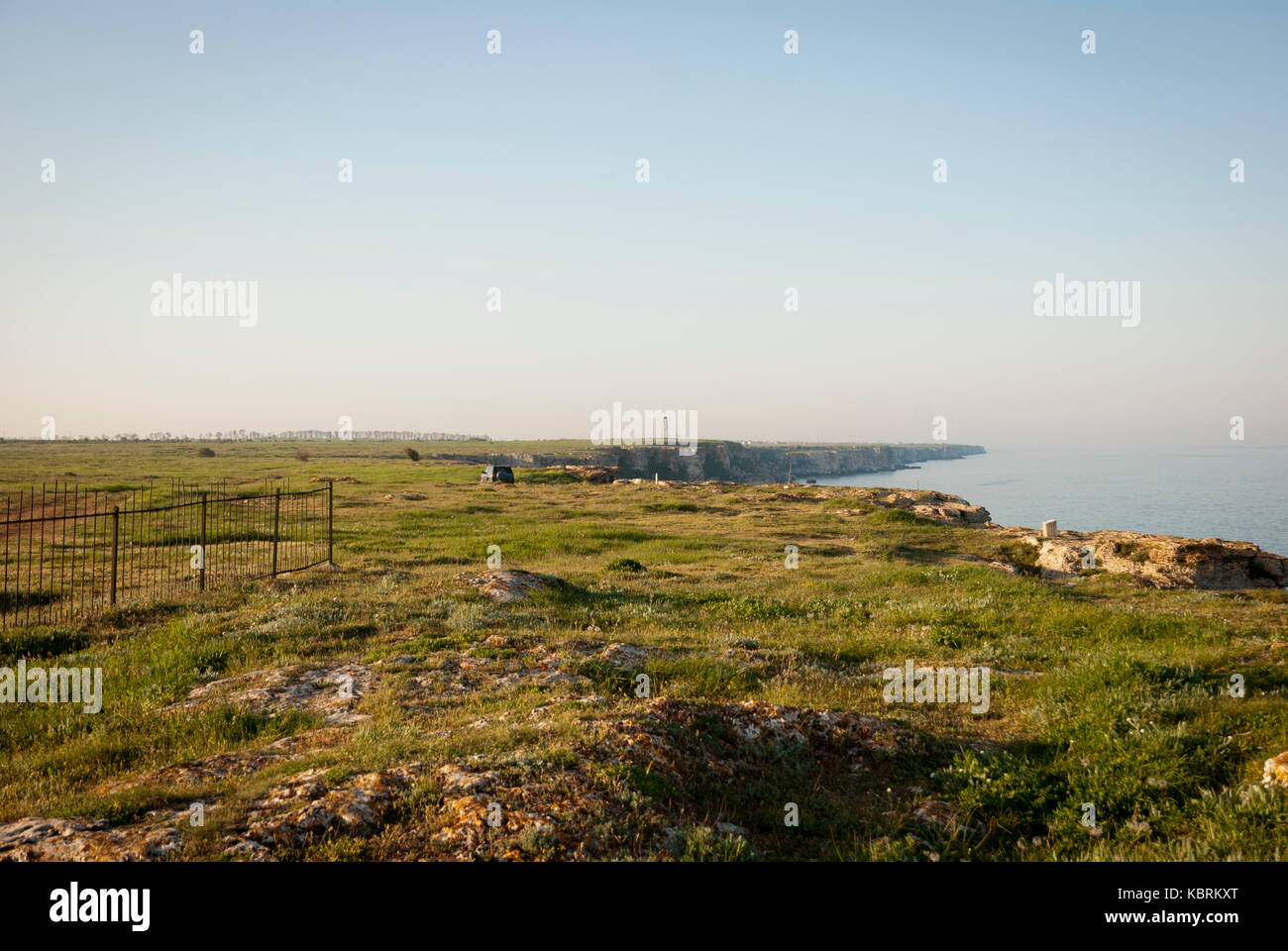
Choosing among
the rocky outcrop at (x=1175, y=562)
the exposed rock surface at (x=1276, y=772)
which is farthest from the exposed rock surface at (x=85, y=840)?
the rocky outcrop at (x=1175, y=562)

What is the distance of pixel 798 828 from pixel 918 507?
1727 inches

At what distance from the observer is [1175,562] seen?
24.0 meters

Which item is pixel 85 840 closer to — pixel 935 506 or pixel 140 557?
pixel 140 557

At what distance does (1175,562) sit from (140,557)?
1438 inches

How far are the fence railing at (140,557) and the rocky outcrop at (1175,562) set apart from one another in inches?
1009

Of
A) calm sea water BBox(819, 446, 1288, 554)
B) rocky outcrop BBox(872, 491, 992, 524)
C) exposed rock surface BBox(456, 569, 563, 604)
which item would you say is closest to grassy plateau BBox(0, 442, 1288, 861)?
exposed rock surface BBox(456, 569, 563, 604)

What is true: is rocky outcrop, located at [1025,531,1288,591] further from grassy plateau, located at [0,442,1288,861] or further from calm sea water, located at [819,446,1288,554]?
calm sea water, located at [819,446,1288,554]

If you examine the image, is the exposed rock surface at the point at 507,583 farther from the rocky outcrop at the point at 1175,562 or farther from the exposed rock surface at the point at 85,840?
the rocky outcrop at the point at 1175,562

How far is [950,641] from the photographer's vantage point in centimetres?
1324

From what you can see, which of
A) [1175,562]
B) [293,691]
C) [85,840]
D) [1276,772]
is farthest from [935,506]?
[85,840]

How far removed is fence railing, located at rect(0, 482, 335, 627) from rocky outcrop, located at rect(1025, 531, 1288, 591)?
25.6m

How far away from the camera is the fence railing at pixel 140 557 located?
16141 millimetres
